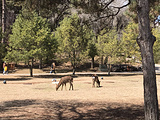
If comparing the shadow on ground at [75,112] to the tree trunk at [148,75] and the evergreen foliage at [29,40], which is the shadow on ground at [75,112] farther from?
the evergreen foliage at [29,40]

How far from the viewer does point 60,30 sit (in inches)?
1524

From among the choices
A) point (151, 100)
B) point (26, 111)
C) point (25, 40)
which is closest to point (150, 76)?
point (151, 100)

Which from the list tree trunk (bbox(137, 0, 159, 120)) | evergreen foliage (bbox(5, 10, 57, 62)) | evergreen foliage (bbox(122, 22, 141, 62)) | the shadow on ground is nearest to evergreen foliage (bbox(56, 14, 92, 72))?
evergreen foliage (bbox(5, 10, 57, 62))

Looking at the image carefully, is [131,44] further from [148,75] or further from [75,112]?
[148,75]

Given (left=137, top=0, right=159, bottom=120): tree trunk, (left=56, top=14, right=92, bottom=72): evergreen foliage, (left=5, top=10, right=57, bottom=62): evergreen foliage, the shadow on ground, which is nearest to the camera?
(left=137, top=0, right=159, bottom=120): tree trunk

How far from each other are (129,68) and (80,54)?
1937 centimetres

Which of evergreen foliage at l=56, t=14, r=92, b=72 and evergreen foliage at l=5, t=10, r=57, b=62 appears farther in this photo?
evergreen foliage at l=56, t=14, r=92, b=72

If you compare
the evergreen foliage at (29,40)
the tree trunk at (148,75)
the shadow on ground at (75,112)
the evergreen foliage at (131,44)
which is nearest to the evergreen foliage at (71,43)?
the evergreen foliage at (29,40)

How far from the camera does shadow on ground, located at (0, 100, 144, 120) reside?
9.09 meters

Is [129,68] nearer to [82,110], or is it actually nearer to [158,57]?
[158,57]

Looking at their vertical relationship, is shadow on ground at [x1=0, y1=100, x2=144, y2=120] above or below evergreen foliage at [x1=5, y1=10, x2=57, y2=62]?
below

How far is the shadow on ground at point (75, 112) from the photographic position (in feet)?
29.8

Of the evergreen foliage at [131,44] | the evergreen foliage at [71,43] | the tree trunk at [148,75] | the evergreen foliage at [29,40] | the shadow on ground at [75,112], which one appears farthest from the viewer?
the evergreen foliage at [131,44]

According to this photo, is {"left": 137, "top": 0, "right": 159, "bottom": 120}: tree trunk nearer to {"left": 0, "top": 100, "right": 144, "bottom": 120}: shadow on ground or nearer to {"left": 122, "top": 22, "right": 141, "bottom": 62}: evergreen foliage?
{"left": 0, "top": 100, "right": 144, "bottom": 120}: shadow on ground
